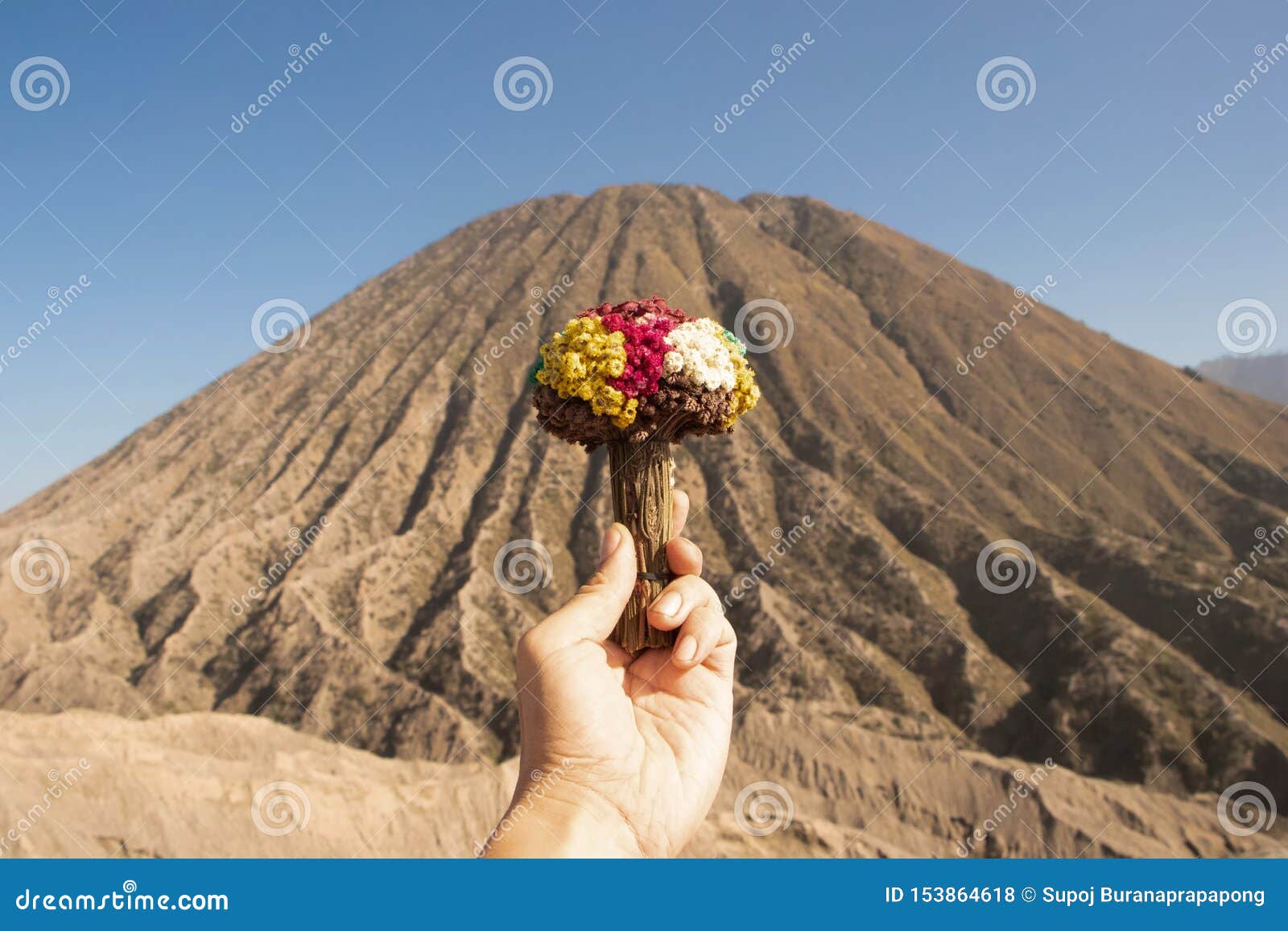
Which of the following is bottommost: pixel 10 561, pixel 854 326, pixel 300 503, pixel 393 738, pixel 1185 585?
pixel 10 561

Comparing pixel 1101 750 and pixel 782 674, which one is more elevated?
pixel 1101 750

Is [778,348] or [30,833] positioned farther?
[778,348]

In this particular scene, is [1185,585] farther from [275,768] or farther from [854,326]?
[275,768]

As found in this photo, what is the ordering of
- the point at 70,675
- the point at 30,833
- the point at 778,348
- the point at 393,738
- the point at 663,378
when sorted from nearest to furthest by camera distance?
the point at 663,378 < the point at 30,833 < the point at 393,738 < the point at 70,675 < the point at 778,348

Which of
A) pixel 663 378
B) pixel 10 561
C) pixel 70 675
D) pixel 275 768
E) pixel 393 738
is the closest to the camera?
pixel 663 378

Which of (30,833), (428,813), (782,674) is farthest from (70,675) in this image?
(782,674)
